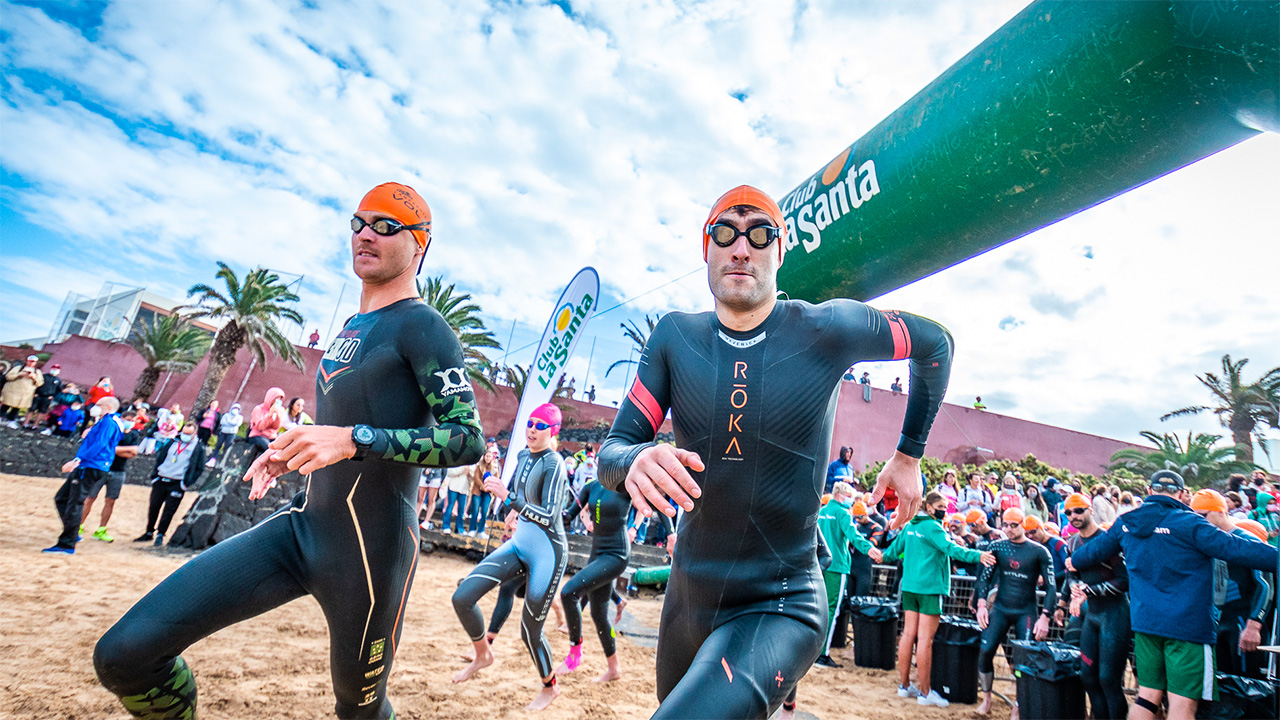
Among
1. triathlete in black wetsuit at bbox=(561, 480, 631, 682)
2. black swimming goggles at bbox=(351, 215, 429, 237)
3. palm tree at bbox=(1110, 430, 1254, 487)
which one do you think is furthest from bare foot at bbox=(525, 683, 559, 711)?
palm tree at bbox=(1110, 430, 1254, 487)

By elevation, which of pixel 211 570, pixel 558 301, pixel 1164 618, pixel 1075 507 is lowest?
pixel 211 570

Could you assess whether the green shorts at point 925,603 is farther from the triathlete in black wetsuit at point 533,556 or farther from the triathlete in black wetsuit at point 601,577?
the triathlete in black wetsuit at point 533,556

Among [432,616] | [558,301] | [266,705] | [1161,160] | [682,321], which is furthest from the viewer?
[558,301]

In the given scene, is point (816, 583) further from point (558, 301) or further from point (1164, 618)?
point (558, 301)

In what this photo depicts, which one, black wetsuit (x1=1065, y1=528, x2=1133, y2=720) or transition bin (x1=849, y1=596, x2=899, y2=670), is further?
transition bin (x1=849, y1=596, x2=899, y2=670)

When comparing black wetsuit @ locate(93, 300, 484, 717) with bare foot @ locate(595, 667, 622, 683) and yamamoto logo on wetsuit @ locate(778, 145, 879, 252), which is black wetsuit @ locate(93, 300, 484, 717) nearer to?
yamamoto logo on wetsuit @ locate(778, 145, 879, 252)

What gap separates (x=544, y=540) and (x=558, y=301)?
7.47 metres

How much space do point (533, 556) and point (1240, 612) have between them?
243 inches

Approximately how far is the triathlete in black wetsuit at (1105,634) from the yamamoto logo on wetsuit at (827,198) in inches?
173

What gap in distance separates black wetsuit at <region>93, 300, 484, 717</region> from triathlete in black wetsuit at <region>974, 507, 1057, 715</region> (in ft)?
20.2

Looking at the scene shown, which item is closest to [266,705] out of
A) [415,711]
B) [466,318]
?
[415,711]

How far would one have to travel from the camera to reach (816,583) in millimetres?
2135

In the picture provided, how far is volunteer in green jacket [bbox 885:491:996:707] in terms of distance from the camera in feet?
20.9

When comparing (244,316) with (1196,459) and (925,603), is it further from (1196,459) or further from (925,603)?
(1196,459)
